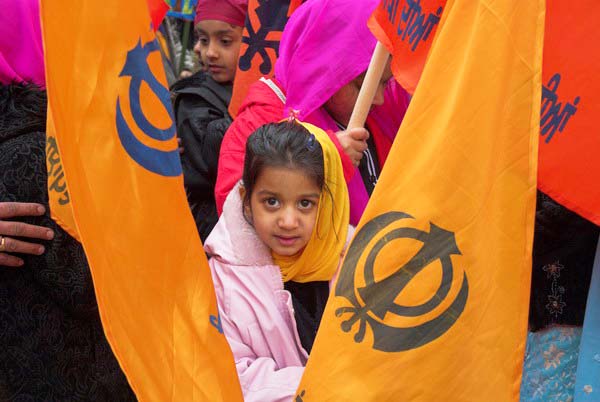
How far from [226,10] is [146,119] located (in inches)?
85.2

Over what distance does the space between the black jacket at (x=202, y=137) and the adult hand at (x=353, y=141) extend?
2.82 feet

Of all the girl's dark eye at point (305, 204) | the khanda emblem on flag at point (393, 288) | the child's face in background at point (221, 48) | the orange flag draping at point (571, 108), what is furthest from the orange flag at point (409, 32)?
the child's face in background at point (221, 48)

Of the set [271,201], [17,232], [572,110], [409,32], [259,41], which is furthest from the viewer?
[259,41]

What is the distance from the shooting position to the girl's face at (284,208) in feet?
8.41

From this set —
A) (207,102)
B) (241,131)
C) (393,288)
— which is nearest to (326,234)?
(241,131)

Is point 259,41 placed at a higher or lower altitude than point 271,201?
higher

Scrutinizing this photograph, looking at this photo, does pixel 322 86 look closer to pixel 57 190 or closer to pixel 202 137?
pixel 202 137

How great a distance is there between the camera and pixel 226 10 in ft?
13.3

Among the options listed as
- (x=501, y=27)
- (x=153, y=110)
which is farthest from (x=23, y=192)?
(x=501, y=27)

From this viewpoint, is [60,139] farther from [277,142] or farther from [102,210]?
[277,142]

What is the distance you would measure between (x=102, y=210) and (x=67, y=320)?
2.07 ft

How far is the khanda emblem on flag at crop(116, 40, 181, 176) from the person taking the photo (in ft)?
6.40

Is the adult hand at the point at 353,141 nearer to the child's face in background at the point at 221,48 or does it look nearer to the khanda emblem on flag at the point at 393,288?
the khanda emblem on flag at the point at 393,288

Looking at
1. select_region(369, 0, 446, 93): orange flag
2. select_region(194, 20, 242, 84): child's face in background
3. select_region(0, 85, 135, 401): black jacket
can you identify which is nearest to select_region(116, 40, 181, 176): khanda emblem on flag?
select_region(0, 85, 135, 401): black jacket
